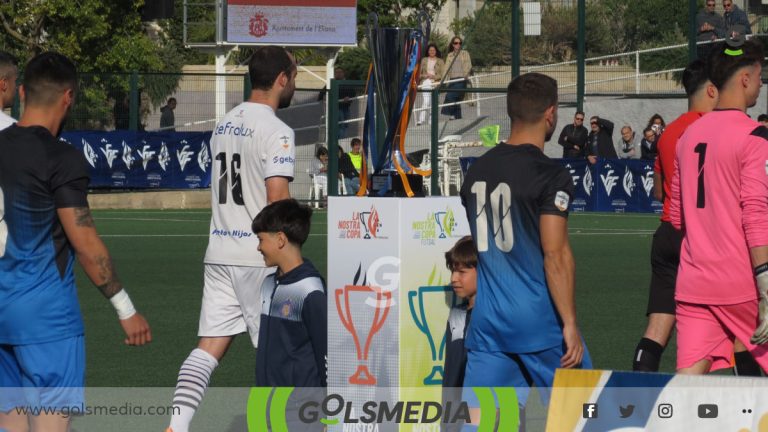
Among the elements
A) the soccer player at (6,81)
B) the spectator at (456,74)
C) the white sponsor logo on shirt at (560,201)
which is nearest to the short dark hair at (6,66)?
the soccer player at (6,81)

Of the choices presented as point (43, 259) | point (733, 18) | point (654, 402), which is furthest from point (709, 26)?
point (43, 259)

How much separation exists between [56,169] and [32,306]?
1.80 feet

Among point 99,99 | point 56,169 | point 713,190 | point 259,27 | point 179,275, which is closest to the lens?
point 56,169

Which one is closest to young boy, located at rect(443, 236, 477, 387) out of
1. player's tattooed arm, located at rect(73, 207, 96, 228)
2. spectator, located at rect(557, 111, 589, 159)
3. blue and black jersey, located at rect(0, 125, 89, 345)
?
player's tattooed arm, located at rect(73, 207, 96, 228)

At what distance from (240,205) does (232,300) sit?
1.71 ft

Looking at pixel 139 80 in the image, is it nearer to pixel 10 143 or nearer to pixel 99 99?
pixel 99 99

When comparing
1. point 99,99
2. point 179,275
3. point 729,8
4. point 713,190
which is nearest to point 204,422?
point 713,190

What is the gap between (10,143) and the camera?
555cm

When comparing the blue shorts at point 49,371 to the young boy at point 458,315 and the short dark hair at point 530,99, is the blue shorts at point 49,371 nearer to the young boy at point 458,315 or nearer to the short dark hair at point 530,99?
the young boy at point 458,315

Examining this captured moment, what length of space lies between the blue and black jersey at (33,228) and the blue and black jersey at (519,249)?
5.49 feet

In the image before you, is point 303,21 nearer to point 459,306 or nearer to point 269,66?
point 269,66

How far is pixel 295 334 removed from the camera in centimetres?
653

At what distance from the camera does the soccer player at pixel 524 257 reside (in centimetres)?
565

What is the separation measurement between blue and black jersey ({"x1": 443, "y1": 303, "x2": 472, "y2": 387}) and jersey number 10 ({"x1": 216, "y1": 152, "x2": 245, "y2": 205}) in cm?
134
